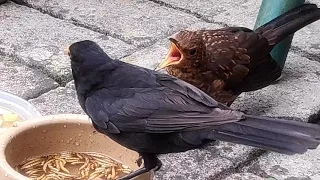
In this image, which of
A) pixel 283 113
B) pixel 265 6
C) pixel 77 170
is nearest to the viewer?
pixel 77 170

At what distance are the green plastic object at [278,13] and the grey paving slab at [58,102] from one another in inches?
48.5

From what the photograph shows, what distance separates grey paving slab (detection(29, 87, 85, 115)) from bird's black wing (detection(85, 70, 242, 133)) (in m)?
1.01

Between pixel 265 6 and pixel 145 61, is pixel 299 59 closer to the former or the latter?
pixel 265 6

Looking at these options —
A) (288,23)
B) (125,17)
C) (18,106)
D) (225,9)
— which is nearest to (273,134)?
(18,106)

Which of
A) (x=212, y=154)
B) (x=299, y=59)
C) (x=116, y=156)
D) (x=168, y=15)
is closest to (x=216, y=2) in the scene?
(x=168, y=15)

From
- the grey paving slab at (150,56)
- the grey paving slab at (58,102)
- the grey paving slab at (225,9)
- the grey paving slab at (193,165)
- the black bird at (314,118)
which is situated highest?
the grey paving slab at (225,9)

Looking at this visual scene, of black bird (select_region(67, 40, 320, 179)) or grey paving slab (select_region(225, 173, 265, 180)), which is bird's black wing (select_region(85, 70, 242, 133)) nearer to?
black bird (select_region(67, 40, 320, 179))

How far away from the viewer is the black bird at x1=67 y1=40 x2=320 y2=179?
271cm

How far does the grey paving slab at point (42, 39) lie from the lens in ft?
14.8

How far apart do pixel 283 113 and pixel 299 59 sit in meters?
0.73

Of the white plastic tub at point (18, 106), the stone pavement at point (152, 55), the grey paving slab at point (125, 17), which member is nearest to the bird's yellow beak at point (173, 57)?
the stone pavement at point (152, 55)

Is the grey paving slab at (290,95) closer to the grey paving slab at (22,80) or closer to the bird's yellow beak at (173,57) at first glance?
the bird's yellow beak at (173,57)

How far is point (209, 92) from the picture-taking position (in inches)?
153

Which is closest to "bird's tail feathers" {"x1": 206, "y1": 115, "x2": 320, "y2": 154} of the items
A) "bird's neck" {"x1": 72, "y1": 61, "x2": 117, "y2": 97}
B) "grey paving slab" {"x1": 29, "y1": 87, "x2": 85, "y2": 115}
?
"bird's neck" {"x1": 72, "y1": 61, "x2": 117, "y2": 97}
